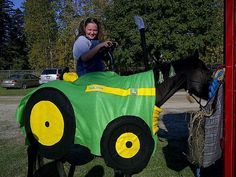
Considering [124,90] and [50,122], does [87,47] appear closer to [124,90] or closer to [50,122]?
[124,90]

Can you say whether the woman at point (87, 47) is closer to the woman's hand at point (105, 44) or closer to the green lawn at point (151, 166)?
the woman's hand at point (105, 44)

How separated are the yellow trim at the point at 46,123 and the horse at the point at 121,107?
11mm

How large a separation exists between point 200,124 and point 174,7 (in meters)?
24.2

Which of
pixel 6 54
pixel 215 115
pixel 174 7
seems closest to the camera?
pixel 215 115

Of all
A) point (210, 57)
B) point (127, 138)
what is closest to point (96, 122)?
point (127, 138)

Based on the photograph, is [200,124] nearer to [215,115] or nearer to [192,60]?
[215,115]

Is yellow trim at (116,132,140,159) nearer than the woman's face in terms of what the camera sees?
Yes

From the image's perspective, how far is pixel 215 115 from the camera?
3.86m

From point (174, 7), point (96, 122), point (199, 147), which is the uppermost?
point (174, 7)

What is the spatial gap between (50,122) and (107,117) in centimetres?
70

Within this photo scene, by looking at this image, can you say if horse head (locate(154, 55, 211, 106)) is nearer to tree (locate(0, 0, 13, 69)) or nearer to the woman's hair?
the woman's hair

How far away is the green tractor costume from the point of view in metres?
3.97

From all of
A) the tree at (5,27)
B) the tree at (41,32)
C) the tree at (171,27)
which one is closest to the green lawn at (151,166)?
the tree at (171,27)

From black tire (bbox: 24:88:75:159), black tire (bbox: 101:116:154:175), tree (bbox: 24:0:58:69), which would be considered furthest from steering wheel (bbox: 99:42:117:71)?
tree (bbox: 24:0:58:69)
